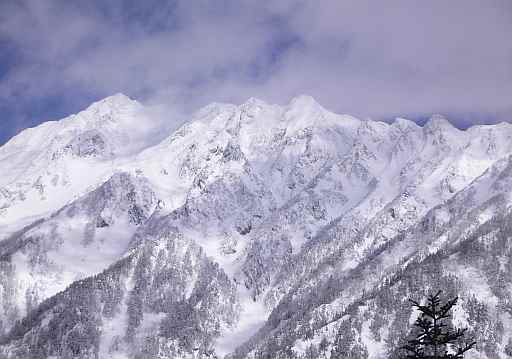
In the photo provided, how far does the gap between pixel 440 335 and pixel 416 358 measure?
2173mm

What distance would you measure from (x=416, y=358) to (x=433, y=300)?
14.5 feet

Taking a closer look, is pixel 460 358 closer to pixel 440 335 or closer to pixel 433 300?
pixel 440 335

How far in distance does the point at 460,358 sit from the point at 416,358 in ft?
11.7

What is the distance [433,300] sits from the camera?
42.3 meters

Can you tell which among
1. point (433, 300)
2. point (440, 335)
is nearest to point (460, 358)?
point (440, 335)

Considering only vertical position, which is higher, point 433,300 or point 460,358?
point 433,300

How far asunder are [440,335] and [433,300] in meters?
3.22

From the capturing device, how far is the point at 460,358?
45250 mm

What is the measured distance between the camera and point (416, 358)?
43.9m

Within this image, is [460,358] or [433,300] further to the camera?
[460,358]
